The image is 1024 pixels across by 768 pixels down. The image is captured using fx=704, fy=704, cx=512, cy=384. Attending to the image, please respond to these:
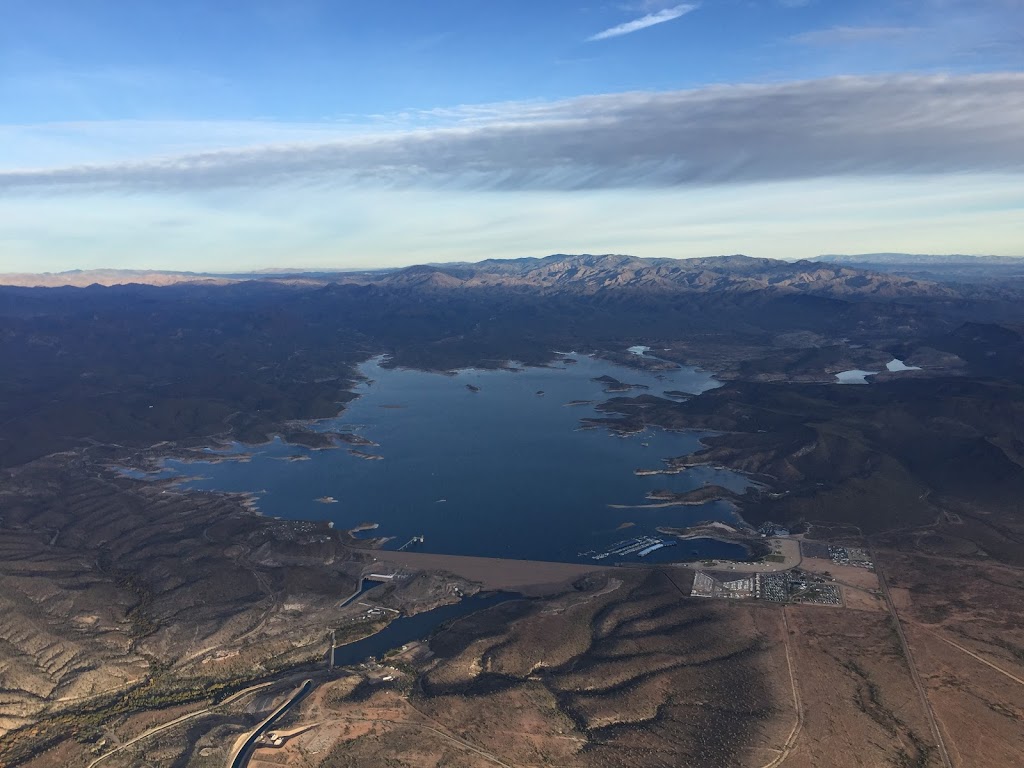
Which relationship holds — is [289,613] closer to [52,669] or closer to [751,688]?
[52,669]

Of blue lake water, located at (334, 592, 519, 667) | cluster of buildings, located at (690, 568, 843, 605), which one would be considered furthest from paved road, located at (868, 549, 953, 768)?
blue lake water, located at (334, 592, 519, 667)

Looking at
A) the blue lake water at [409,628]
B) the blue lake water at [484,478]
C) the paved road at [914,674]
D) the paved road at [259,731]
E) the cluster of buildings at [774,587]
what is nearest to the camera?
the paved road at [259,731]

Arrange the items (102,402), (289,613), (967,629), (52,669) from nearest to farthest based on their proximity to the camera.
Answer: (52,669) → (967,629) → (289,613) → (102,402)

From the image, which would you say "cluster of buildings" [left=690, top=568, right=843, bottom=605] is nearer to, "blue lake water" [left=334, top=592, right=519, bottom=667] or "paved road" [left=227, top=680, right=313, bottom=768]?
"blue lake water" [left=334, top=592, right=519, bottom=667]

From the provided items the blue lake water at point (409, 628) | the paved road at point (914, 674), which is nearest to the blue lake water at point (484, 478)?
the blue lake water at point (409, 628)

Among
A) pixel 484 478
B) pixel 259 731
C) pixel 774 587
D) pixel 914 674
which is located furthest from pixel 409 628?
pixel 484 478

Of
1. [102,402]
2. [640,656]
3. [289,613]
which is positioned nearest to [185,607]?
[289,613]

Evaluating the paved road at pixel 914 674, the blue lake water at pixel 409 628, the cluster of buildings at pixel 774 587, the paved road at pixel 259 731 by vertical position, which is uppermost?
the paved road at pixel 259 731

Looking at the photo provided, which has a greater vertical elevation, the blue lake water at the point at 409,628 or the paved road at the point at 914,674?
the blue lake water at the point at 409,628

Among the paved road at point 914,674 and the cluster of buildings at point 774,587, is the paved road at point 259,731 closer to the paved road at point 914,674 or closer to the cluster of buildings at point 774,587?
the cluster of buildings at point 774,587
